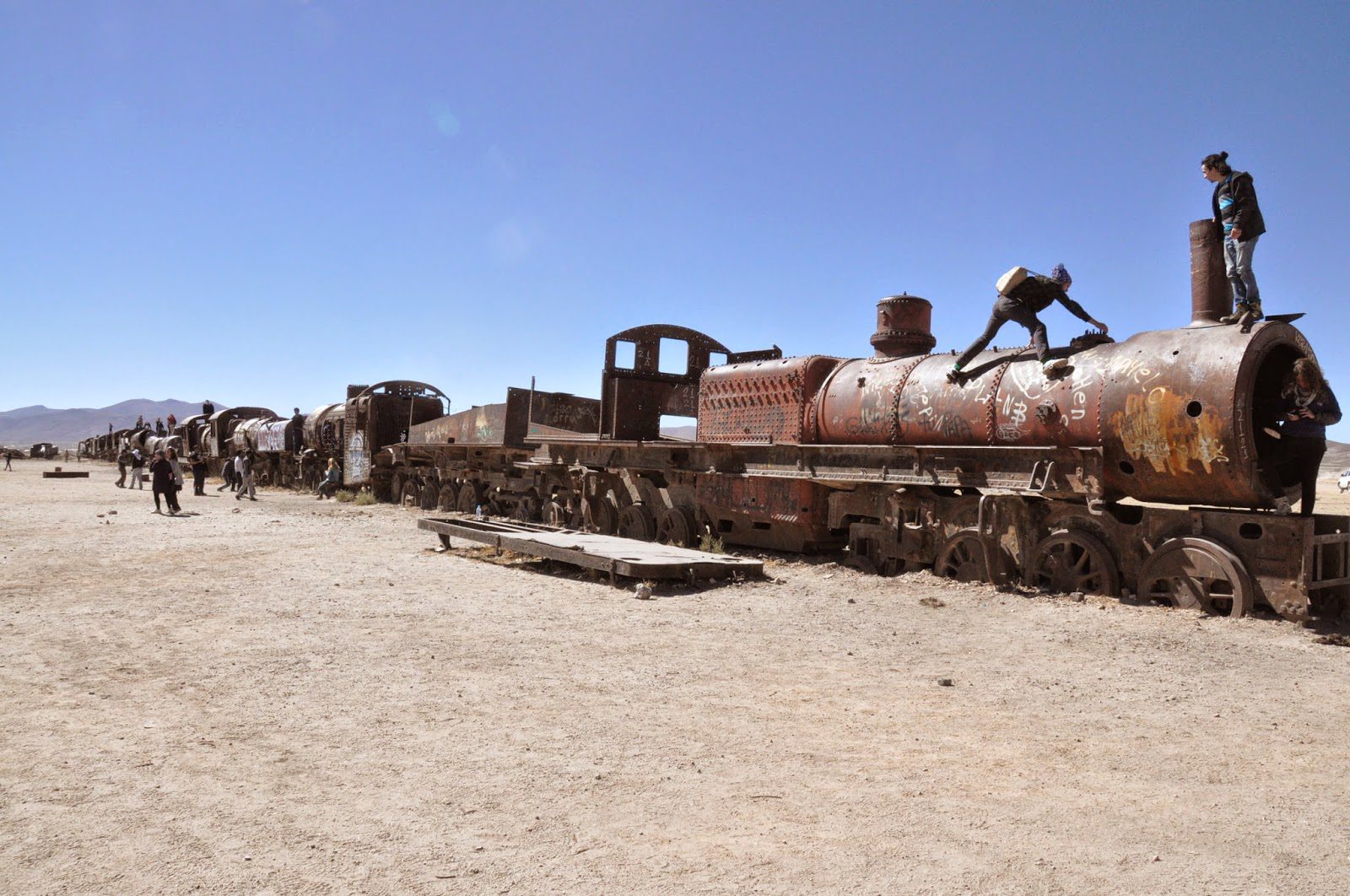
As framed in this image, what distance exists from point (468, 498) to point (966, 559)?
1207 cm

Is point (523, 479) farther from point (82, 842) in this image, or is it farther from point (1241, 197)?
point (82, 842)

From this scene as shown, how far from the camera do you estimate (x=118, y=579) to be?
9.31 metres

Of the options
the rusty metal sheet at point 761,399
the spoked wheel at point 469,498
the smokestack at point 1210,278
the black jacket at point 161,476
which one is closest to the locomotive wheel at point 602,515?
the rusty metal sheet at point 761,399

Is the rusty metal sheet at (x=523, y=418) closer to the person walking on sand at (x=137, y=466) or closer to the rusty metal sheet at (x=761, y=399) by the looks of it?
the rusty metal sheet at (x=761, y=399)

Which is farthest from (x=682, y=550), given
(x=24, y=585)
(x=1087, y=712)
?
(x=24, y=585)

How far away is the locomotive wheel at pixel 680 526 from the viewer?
41.0 feet

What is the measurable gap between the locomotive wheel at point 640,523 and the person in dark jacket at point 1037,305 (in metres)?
5.91

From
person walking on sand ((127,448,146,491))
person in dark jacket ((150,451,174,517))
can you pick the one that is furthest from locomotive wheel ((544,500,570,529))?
person walking on sand ((127,448,146,491))

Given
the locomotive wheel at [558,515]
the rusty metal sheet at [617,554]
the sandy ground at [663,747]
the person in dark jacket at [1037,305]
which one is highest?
the person in dark jacket at [1037,305]

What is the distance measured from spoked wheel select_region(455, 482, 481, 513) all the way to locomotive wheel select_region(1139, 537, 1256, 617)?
13613mm

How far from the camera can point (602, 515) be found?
14.2 meters

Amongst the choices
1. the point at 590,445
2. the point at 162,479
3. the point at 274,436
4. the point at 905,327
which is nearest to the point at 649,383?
the point at 590,445

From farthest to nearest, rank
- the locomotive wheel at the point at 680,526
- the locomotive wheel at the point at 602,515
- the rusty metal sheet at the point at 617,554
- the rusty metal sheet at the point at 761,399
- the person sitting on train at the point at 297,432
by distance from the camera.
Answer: the person sitting on train at the point at 297,432
the locomotive wheel at the point at 602,515
the locomotive wheel at the point at 680,526
the rusty metal sheet at the point at 761,399
the rusty metal sheet at the point at 617,554

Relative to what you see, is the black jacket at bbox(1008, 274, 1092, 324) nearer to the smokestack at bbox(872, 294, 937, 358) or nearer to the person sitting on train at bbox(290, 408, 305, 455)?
the smokestack at bbox(872, 294, 937, 358)
